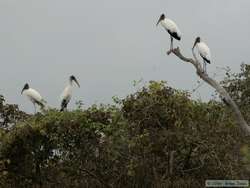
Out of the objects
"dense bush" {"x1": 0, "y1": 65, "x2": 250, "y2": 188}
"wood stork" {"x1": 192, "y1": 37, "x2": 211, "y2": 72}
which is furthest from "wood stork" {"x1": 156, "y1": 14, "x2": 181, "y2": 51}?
"dense bush" {"x1": 0, "y1": 65, "x2": 250, "y2": 188}

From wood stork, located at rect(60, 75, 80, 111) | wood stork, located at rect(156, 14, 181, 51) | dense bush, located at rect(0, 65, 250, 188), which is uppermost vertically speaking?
wood stork, located at rect(156, 14, 181, 51)

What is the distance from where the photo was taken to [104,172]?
12805 millimetres

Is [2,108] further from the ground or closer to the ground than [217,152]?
further from the ground

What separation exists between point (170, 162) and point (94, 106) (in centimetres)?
199

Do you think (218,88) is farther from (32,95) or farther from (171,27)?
(32,95)

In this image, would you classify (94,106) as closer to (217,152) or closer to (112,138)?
(112,138)

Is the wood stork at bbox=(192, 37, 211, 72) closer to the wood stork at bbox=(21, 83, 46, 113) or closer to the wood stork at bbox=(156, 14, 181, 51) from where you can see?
the wood stork at bbox=(156, 14, 181, 51)

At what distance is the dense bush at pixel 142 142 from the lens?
12.3 m

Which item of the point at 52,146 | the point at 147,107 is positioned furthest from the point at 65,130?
the point at 147,107

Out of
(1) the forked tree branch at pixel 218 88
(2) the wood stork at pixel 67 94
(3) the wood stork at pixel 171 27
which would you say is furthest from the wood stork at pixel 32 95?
(1) the forked tree branch at pixel 218 88

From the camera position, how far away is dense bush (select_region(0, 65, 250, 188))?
40.5ft

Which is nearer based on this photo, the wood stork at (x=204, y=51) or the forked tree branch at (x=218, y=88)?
the forked tree branch at (x=218, y=88)

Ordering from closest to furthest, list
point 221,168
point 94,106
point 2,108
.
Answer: point 221,168 → point 94,106 → point 2,108

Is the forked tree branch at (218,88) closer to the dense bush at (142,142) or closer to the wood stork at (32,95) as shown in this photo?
the dense bush at (142,142)
